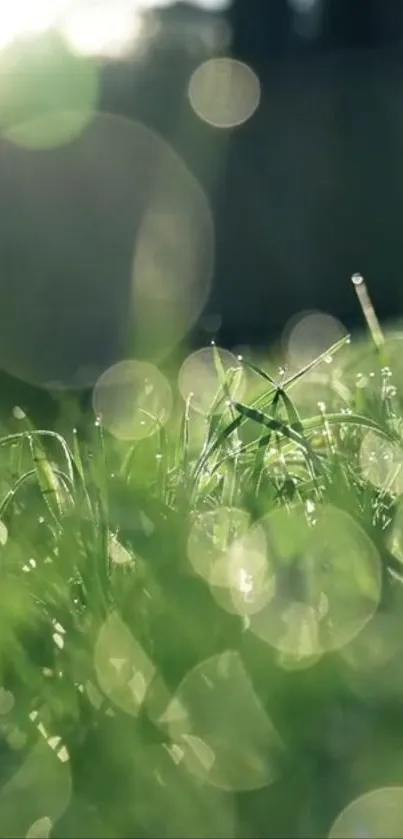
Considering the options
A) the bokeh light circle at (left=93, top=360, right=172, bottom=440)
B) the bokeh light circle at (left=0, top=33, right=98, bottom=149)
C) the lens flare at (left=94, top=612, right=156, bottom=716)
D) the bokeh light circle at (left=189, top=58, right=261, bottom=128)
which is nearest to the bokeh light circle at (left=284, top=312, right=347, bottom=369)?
the bokeh light circle at (left=93, top=360, right=172, bottom=440)

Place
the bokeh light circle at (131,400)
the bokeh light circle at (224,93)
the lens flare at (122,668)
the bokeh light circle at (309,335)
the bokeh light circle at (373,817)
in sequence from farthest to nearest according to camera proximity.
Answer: the bokeh light circle at (224,93) < the bokeh light circle at (309,335) < the bokeh light circle at (131,400) < the lens flare at (122,668) < the bokeh light circle at (373,817)

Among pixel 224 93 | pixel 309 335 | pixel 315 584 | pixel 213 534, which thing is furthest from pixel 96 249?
pixel 315 584

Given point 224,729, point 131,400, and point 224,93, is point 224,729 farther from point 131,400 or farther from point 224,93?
point 224,93

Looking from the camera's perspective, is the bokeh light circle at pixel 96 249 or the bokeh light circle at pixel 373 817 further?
the bokeh light circle at pixel 96 249

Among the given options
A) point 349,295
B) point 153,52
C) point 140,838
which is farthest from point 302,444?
point 153,52

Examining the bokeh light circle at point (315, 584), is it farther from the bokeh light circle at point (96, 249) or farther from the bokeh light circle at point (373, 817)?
the bokeh light circle at point (96, 249)

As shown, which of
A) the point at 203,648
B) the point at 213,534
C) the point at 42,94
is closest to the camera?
the point at 203,648

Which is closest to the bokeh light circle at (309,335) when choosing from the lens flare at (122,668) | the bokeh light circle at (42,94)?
the lens flare at (122,668)
